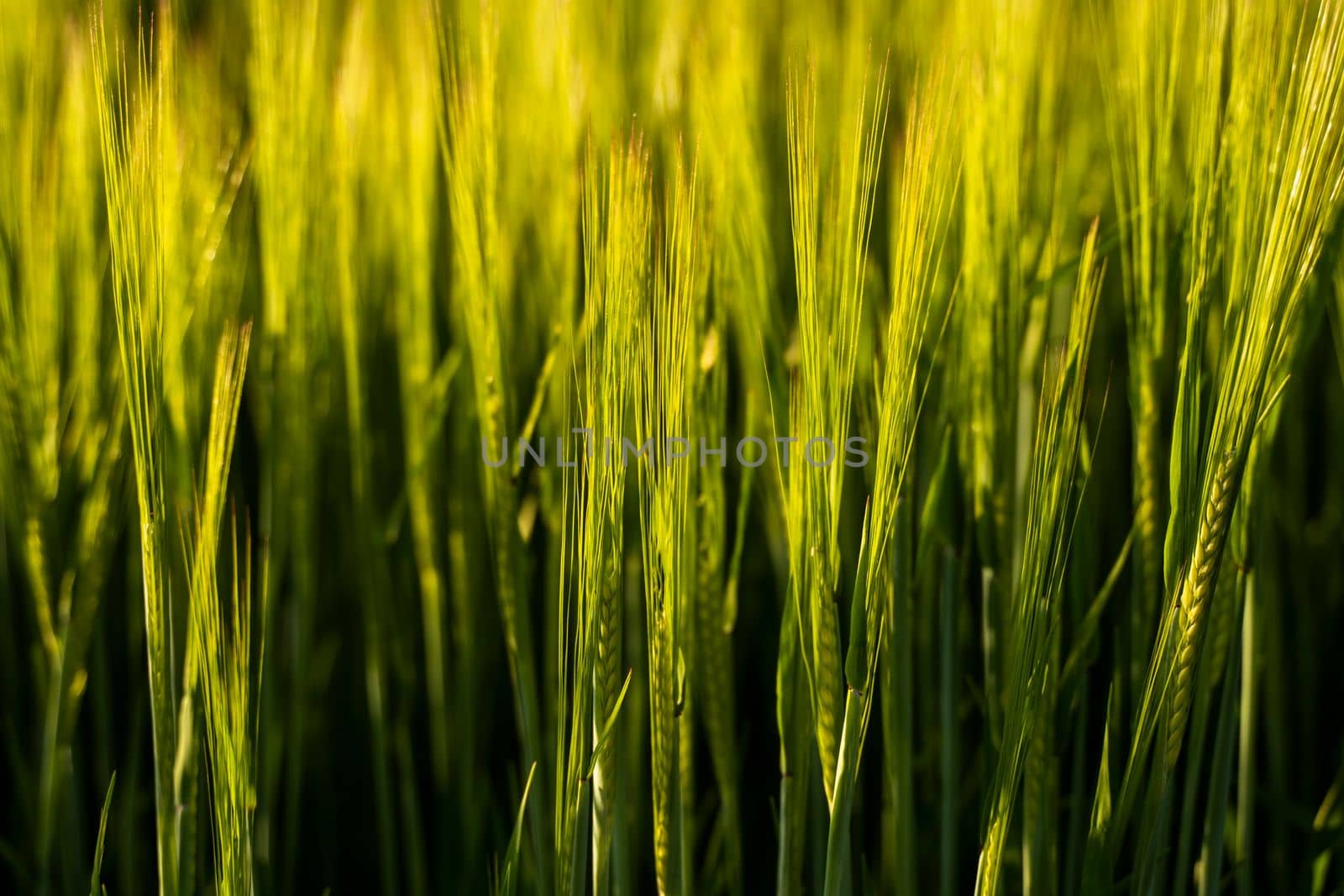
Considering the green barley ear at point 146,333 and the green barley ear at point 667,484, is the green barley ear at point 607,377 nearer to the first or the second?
the green barley ear at point 667,484

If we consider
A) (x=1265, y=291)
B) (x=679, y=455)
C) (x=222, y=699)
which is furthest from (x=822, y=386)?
(x=222, y=699)

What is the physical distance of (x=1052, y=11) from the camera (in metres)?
0.73

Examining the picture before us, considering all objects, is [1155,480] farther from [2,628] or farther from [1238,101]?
[2,628]

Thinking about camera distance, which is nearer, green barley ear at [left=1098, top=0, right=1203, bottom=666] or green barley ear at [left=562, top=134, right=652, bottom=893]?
green barley ear at [left=562, top=134, right=652, bottom=893]

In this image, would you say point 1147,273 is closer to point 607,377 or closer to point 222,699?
point 607,377

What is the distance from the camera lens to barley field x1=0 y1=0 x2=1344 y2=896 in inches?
20.0

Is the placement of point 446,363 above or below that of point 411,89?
below

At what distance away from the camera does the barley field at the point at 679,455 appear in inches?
20.0

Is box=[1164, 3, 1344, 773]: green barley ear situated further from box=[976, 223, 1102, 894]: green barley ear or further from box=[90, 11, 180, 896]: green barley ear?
box=[90, 11, 180, 896]: green barley ear

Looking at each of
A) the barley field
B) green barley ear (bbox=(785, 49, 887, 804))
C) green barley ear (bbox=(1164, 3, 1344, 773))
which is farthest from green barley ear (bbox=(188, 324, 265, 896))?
green barley ear (bbox=(1164, 3, 1344, 773))

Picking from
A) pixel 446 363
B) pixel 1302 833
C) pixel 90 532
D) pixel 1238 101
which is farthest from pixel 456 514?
pixel 1302 833

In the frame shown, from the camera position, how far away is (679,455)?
0.51 meters

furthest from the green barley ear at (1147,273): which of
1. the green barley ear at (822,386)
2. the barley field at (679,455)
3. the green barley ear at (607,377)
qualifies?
the green barley ear at (607,377)

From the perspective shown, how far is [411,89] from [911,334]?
52 centimetres
